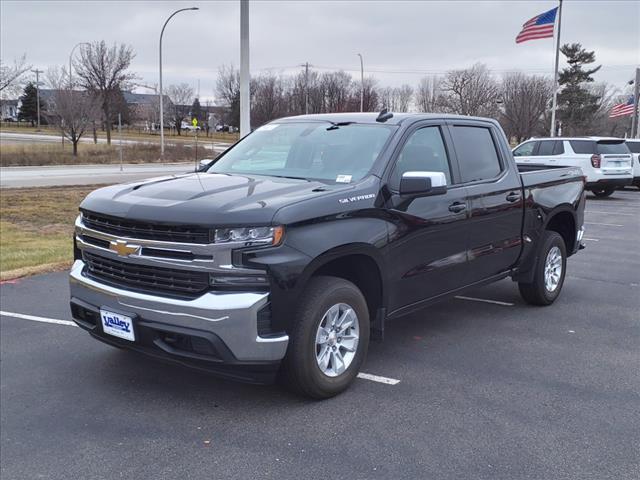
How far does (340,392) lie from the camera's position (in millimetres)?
4359

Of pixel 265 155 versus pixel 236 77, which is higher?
pixel 236 77

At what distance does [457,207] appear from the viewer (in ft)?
17.2

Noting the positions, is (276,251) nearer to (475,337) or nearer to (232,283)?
(232,283)

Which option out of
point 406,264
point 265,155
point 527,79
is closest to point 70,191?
point 265,155

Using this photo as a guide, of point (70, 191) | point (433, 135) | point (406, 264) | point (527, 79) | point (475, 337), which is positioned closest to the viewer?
point (406, 264)

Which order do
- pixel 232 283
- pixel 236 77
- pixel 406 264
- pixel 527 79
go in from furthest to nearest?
pixel 236 77
pixel 527 79
pixel 406 264
pixel 232 283

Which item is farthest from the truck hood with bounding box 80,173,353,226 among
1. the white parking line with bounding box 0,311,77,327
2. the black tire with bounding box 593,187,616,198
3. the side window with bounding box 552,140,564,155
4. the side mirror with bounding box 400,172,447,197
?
the black tire with bounding box 593,187,616,198

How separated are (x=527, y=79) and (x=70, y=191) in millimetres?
55429

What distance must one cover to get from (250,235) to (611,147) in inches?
772

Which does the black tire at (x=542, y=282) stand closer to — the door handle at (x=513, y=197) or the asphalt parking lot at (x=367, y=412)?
the asphalt parking lot at (x=367, y=412)

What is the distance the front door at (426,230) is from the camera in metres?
4.68

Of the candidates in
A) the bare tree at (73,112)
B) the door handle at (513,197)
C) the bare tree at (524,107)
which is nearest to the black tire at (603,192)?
the door handle at (513,197)

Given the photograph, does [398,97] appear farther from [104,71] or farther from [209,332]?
[209,332]

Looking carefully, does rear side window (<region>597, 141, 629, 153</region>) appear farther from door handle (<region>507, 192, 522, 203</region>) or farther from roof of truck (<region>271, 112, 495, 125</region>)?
roof of truck (<region>271, 112, 495, 125</region>)
